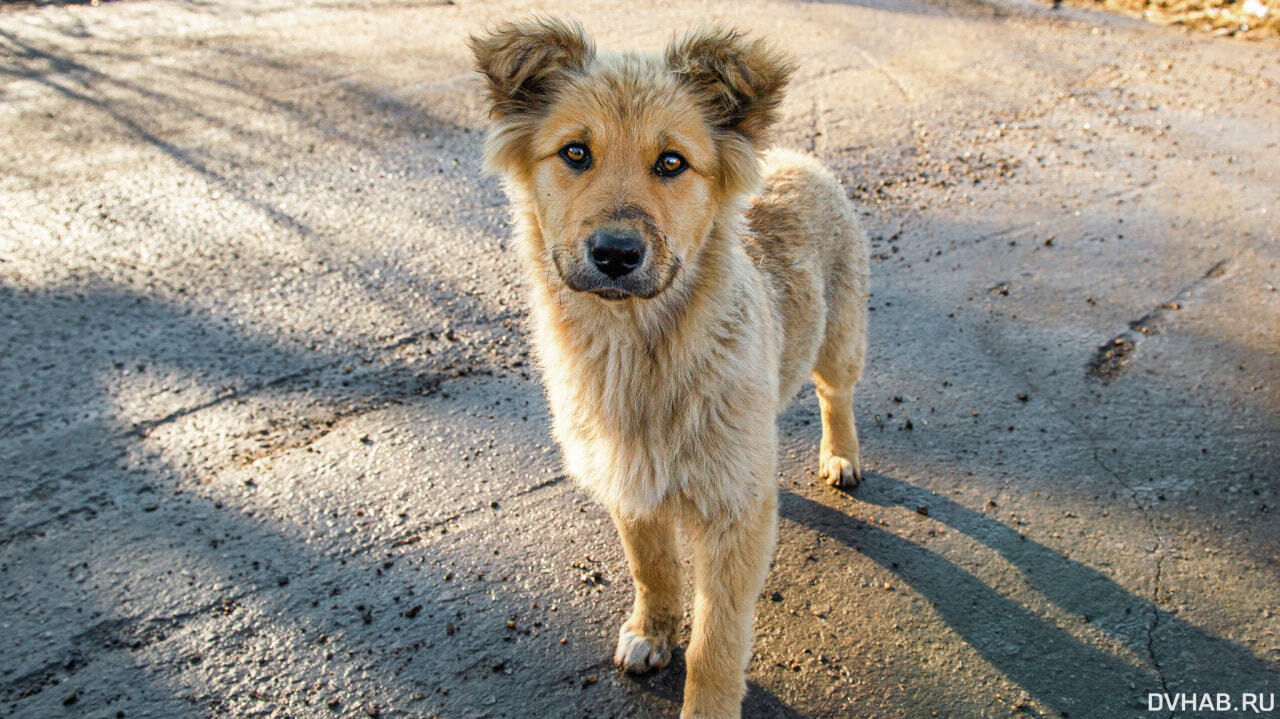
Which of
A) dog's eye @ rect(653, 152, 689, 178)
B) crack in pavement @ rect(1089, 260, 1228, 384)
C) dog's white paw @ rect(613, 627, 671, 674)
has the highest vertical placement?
dog's eye @ rect(653, 152, 689, 178)

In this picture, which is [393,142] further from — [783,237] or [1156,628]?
[1156,628]

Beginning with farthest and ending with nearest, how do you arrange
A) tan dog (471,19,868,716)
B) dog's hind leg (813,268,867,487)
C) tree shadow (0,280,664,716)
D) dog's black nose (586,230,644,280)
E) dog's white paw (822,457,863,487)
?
dog's white paw (822,457,863,487) < dog's hind leg (813,268,867,487) < tree shadow (0,280,664,716) < tan dog (471,19,868,716) < dog's black nose (586,230,644,280)

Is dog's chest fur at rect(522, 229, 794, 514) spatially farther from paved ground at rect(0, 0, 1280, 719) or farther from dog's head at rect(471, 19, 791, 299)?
paved ground at rect(0, 0, 1280, 719)

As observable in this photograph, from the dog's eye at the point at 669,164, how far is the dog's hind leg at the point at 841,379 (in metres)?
1.34

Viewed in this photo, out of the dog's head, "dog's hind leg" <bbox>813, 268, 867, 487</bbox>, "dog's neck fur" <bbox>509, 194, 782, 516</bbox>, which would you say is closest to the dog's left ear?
the dog's head

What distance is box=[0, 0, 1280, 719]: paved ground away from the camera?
10.6ft

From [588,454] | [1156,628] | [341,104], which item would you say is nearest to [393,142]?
[341,104]

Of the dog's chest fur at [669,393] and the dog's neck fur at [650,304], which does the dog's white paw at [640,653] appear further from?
the dog's neck fur at [650,304]

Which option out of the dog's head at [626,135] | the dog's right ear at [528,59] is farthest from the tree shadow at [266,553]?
the dog's right ear at [528,59]

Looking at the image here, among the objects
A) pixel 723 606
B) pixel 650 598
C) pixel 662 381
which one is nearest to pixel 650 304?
pixel 662 381

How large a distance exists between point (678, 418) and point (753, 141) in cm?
103

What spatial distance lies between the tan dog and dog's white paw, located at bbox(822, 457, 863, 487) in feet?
3.60

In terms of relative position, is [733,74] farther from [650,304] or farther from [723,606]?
[723,606]

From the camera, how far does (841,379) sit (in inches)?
159
